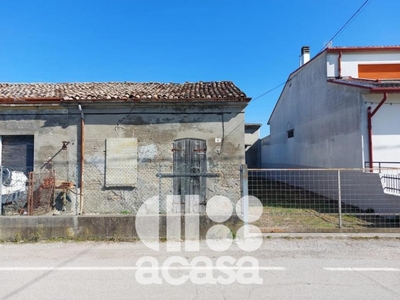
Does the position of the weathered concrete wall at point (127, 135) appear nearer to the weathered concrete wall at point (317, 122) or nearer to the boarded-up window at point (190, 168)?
the boarded-up window at point (190, 168)

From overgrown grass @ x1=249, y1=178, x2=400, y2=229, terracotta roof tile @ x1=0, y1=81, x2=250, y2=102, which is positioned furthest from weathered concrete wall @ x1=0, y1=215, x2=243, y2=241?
terracotta roof tile @ x1=0, y1=81, x2=250, y2=102

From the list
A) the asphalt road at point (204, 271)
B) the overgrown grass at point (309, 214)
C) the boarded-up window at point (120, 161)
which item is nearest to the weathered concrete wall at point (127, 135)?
the boarded-up window at point (120, 161)

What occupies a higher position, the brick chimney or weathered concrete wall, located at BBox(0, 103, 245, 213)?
the brick chimney

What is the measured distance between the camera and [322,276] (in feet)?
13.4

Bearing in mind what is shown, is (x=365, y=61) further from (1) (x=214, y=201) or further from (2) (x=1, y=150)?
(2) (x=1, y=150)

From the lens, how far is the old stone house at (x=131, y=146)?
891 centimetres

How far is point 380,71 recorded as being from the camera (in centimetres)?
1333

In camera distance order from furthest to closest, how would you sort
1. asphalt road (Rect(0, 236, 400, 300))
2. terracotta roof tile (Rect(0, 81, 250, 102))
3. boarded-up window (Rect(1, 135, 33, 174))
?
boarded-up window (Rect(1, 135, 33, 174))
terracotta roof tile (Rect(0, 81, 250, 102))
asphalt road (Rect(0, 236, 400, 300))

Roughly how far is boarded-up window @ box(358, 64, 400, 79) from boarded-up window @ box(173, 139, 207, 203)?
9628 millimetres

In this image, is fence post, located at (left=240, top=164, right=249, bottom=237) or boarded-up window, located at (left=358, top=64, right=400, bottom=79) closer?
fence post, located at (left=240, top=164, right=249, bottom=237)

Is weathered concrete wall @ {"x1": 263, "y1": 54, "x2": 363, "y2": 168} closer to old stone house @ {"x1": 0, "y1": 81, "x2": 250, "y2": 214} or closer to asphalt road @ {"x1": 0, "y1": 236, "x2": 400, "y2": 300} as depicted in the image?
old stone house @ {"x1": 0, "y1": 81, "x2": 250, "y2": 214}

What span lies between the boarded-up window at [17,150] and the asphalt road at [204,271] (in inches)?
165

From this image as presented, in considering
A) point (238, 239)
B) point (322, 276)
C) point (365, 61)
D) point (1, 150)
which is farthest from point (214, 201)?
point (365, 61)

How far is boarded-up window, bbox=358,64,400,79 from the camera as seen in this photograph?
13.2 m
